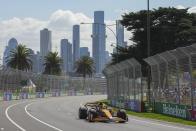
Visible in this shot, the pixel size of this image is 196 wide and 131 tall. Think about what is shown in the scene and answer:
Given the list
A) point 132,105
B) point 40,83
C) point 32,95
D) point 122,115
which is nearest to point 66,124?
point 122,115

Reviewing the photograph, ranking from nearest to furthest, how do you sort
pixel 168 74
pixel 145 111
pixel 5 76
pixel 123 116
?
pixel 123 116, pixel 168 74, pixel 145 111, pixel 5 76

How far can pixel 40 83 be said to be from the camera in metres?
69.4

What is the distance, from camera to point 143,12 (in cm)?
4800

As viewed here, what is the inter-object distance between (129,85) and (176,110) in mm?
8643

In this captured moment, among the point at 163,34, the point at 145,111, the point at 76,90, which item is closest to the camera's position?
the point at 145,111

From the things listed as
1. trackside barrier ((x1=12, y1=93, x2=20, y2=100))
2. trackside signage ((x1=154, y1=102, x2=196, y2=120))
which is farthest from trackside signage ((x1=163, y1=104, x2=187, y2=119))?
trackside barrier ((x1=12, y1=93, x2=20, y2=100))

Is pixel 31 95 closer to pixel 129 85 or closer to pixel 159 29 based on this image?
pixel 159 29

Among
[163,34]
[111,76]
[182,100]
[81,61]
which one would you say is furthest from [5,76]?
[81,61]

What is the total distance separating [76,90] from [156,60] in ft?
207

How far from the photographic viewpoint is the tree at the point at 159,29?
150ft

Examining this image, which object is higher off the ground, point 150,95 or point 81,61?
point 81,61

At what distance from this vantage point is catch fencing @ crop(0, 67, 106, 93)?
51.6m

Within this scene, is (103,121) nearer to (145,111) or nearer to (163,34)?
(145,111)

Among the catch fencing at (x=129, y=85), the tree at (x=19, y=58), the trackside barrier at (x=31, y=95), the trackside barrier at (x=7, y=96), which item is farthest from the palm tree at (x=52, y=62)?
the catch fencing at (x=129, y=85)
